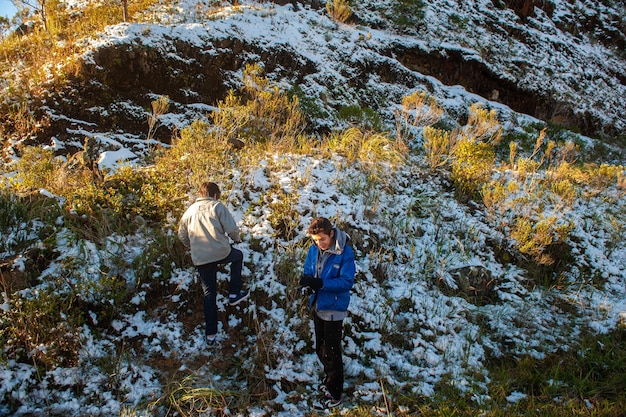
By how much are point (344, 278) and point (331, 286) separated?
0.45 ft

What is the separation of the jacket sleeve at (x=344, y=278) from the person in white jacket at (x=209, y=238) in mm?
1089

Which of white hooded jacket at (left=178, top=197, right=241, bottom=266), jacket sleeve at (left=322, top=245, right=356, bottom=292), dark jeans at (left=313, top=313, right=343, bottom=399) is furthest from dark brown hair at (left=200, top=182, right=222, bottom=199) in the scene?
dark jeans at (left=313, top=313, right=343, bottom=399)

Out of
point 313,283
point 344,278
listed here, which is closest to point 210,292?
point 313,283

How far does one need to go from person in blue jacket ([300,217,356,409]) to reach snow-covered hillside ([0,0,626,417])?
319 millimetres

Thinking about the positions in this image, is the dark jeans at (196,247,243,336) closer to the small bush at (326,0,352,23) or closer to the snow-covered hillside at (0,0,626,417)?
the snow-covered hillside at (0,0,626,417)

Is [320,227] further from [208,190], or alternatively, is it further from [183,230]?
[183,230]

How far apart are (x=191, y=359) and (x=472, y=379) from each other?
2857 mm

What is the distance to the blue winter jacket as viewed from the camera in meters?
2.99

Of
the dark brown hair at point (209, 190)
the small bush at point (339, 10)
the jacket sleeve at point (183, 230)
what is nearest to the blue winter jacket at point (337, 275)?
the dark brown hair at point (209, 190)

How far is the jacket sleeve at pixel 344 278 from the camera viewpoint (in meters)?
2.97

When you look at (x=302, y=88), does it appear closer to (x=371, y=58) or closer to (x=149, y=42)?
(x=371, y=58)

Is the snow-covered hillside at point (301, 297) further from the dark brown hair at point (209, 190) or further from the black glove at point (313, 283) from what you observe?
the dark brown hair at point (209, 190)

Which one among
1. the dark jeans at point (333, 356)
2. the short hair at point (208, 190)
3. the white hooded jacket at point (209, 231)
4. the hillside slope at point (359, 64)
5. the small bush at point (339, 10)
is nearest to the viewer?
the dark jeans at point (333, 356)

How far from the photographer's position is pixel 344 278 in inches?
118
